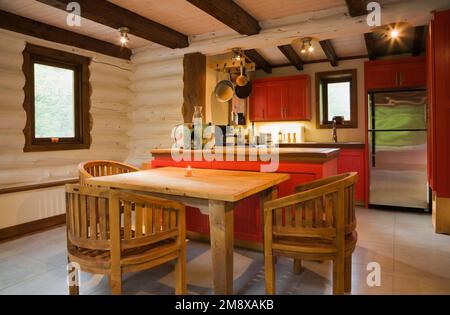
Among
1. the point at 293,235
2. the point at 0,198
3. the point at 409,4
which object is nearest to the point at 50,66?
the point at 0,198

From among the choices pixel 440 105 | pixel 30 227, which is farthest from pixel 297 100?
pixel 30 227

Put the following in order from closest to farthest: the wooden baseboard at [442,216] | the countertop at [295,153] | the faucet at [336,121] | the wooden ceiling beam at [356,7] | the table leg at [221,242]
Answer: the table leg at [221,242], the countertop at [295,153], the wooden ceiling beam at [356,7], the wooden baseboard at [442,216], the faucet at [336,121]

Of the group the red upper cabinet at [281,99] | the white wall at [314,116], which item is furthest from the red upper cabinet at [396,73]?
the red upper cabinet at [281,99]

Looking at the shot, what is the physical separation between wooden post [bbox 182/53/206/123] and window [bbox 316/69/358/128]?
101 inches

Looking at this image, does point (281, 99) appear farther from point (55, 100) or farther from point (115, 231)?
point (115, 231)

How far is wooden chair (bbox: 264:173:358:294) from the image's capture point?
187 centimetres

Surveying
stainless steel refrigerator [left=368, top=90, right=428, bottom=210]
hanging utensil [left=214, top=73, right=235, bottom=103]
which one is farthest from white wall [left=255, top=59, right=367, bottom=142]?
hanging utensil [left=214, top=73, right=235, bottom=103]

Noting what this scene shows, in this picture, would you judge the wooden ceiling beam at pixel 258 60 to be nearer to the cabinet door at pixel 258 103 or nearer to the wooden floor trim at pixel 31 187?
the cabinet door at pixel 258 103

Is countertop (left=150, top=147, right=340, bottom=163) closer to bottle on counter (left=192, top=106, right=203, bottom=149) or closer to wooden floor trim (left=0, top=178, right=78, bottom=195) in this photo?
bottle on counter (left=192, top=106, right=203, bottom=149)

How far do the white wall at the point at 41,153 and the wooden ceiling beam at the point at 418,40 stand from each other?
4226mm

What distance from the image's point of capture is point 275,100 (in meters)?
6.22

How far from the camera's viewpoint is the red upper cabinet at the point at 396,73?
4.59m

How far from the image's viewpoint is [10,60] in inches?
140

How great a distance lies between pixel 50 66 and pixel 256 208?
3147 mm
